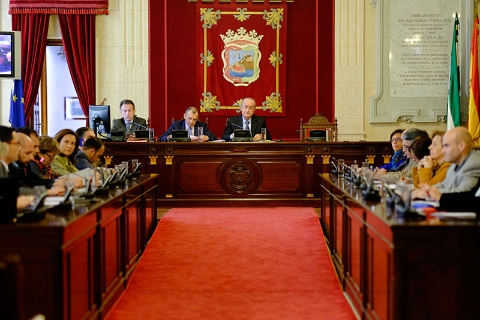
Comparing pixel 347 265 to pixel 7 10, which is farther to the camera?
pixel 7 10

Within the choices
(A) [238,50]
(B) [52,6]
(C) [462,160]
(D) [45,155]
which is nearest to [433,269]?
(C) [462,160]

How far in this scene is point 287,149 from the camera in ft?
26.4

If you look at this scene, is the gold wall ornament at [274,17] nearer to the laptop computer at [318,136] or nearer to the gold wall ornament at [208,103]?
the gold wall ornament at [208,103]

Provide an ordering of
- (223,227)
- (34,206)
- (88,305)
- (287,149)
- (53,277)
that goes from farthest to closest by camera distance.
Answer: (287,149) < (223,227) < (88,305) < (34,206) < (53,277)

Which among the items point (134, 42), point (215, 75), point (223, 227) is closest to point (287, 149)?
point (223, 227)

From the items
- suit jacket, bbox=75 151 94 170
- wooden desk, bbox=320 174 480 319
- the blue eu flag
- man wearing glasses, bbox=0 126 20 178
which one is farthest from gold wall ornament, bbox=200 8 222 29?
wooden desk, bbox=320 174 480 319

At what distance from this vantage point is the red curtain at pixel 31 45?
32.4ft

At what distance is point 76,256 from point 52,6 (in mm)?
7731

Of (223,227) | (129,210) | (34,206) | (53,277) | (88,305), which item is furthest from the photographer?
(223,227)

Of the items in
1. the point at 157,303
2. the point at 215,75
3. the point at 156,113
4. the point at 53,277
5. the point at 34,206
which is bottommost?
the point at 157,303

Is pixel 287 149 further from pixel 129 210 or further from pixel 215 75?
pixel 129 210

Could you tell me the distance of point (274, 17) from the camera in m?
10.1

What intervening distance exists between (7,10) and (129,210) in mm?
6755

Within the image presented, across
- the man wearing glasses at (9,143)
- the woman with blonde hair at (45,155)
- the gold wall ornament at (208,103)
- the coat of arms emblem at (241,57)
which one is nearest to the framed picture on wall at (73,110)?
the gold wall ornament at (208,103)
